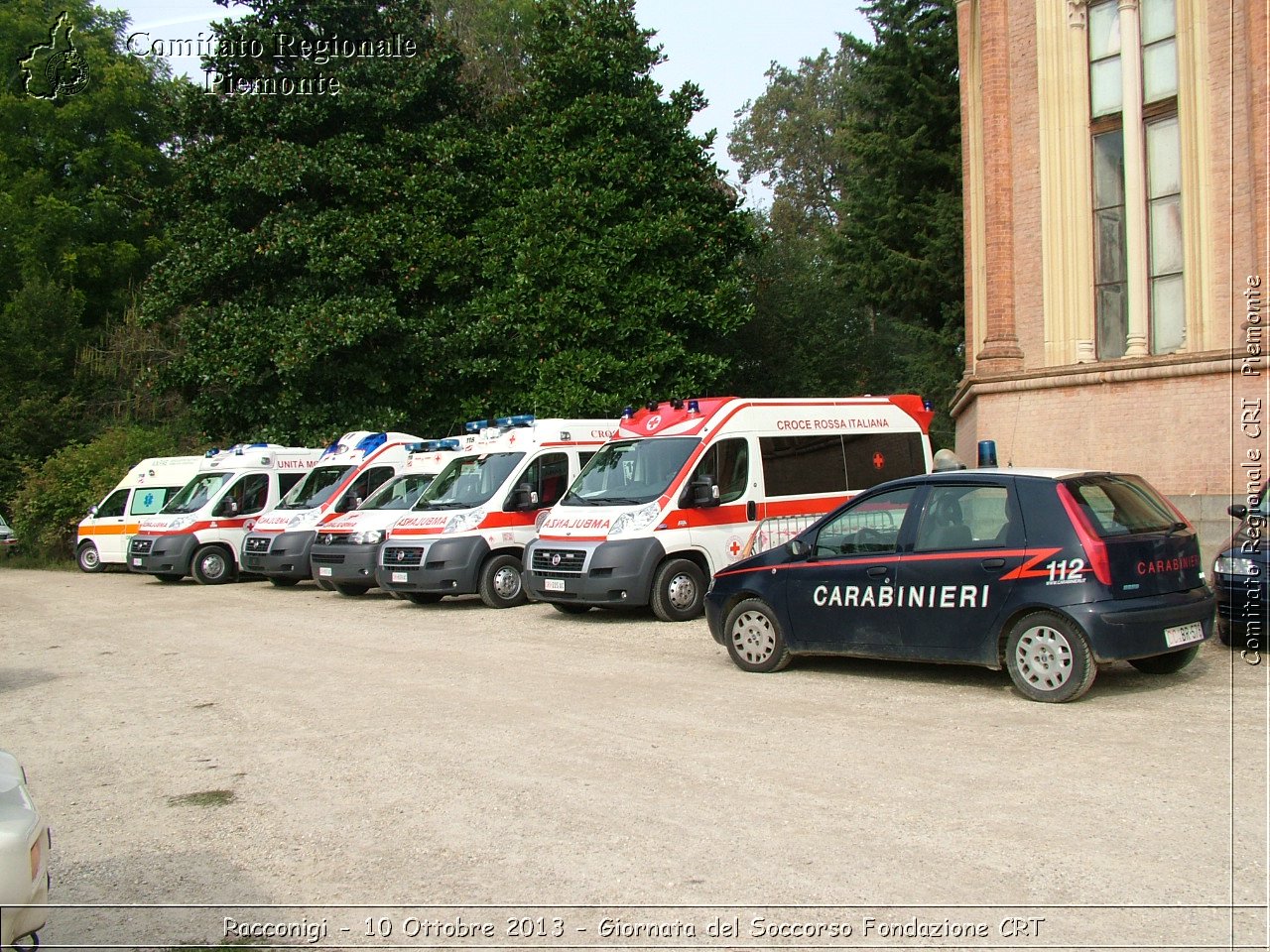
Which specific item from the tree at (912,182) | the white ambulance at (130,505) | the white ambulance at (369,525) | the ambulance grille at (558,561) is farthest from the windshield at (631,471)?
the tree at (912,182)

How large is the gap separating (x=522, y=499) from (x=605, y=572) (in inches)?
121

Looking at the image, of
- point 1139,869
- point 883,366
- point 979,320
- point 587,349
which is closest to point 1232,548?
point 1139,869

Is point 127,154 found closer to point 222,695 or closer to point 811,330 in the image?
point 811,330

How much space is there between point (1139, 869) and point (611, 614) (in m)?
10.2

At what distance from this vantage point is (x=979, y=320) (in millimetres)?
22719

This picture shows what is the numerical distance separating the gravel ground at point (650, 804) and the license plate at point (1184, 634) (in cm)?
40

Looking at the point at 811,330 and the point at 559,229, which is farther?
the point at 811,330

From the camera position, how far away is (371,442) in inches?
820

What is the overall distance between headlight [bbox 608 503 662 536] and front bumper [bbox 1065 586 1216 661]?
635 cm

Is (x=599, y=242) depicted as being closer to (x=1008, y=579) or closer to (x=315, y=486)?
(x=315, y=486)

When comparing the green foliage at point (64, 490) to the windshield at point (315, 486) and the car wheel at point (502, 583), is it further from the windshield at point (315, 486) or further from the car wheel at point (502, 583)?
the car wheel at point (502, 583)


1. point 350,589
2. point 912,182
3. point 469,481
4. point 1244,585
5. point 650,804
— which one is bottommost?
point 650,804

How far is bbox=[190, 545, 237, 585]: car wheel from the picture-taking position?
22.0m

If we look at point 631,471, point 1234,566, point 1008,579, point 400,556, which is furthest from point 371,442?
point 1234,566
